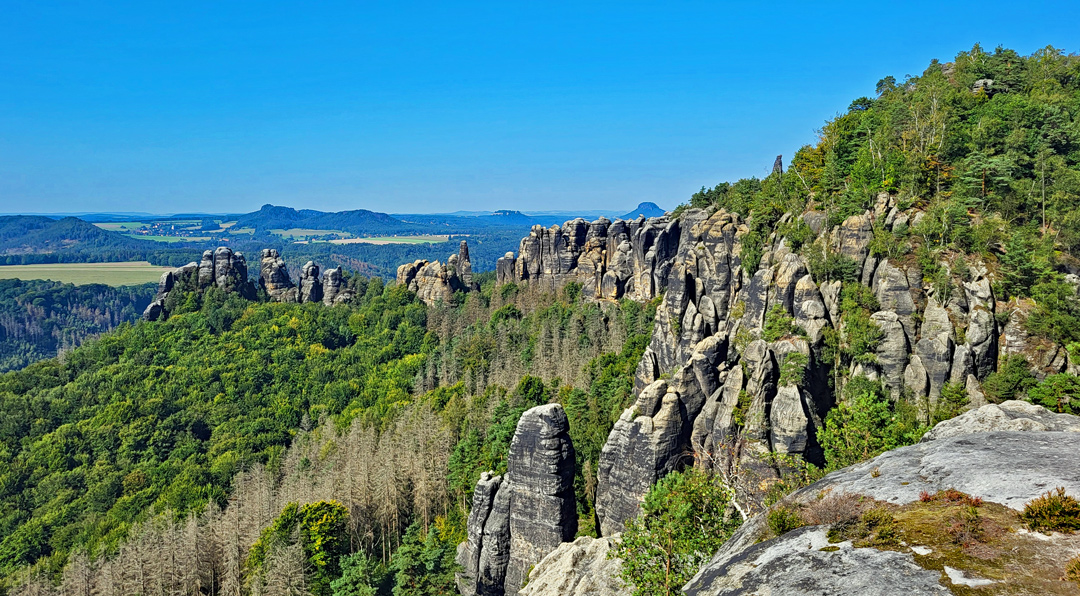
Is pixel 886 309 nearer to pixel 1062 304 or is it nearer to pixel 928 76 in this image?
pixel 1062 304

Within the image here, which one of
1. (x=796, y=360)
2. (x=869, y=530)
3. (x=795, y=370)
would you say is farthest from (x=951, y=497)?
(x=796, y=360)

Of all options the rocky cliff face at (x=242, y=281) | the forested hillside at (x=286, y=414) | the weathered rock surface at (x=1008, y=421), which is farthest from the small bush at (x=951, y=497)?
the rocky cliff face at (x=242, y=281)

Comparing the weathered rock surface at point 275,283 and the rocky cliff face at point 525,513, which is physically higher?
the weathered rock surface at point 275,283

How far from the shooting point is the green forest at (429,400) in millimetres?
33125

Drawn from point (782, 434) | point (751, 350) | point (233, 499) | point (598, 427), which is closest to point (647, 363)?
point (598, 427)

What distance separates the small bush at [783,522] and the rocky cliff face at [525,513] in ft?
68.3

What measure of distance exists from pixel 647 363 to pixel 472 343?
42.1m

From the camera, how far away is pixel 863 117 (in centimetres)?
5884

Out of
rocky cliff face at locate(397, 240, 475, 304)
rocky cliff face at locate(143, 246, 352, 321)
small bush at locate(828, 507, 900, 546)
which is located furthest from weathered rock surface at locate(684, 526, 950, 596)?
rocky cliff face at locate(143, 246, 352, 321)

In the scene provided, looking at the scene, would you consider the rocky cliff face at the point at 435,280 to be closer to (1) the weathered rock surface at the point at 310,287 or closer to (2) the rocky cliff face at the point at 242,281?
(2) the rocky cliff face at the point at 242,281

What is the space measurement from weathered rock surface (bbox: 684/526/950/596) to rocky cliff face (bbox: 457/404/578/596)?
67.2ft

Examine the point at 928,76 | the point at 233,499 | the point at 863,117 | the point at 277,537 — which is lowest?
the point at 233,499

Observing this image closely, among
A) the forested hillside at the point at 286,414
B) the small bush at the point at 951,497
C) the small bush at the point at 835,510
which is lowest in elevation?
the forested hillside at the point at 286,414

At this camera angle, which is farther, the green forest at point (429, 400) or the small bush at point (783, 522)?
the green forest at point (429, 400)
